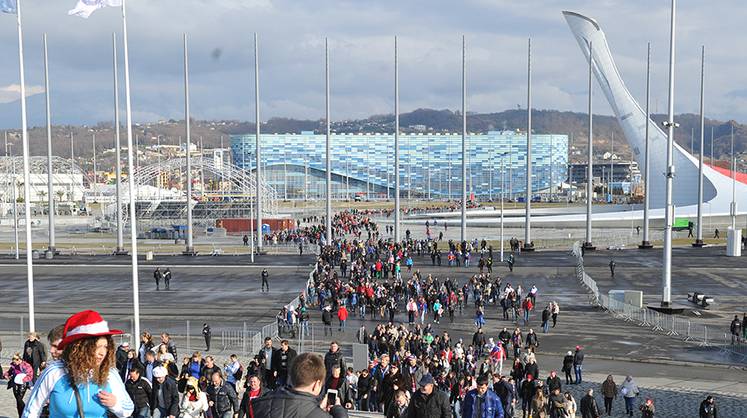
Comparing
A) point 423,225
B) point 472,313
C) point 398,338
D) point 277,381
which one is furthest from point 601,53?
point 277,381

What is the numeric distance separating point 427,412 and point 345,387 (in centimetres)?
490

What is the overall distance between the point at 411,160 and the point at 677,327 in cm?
15544

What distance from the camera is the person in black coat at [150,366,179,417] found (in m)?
9.31

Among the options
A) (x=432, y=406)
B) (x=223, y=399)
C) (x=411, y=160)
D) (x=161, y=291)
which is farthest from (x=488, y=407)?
(x=411, y=160)

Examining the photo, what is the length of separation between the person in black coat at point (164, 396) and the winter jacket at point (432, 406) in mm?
Result: 3544

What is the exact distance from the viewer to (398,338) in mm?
19172

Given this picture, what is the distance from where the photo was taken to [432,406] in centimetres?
Answer: 704

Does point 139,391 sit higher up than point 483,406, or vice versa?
point 139,391

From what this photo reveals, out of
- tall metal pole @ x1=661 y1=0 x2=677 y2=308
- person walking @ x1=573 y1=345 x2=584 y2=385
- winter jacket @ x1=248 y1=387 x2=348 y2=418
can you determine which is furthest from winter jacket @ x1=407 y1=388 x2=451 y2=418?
tall metal pole @ x1=661 y1=0 x2=677 y2=308

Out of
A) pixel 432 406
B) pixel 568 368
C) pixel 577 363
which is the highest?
pixel 432 406

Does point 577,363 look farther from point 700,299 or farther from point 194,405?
point 700,299

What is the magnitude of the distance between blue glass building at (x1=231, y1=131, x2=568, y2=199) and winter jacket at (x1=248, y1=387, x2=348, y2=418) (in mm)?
163286

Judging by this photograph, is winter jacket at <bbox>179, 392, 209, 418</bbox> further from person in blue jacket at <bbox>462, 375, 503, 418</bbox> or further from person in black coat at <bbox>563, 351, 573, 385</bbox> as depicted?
person in black coat at <bbox>563, 351, 573, 385</bbox>

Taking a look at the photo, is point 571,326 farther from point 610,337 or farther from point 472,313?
point 472,313
